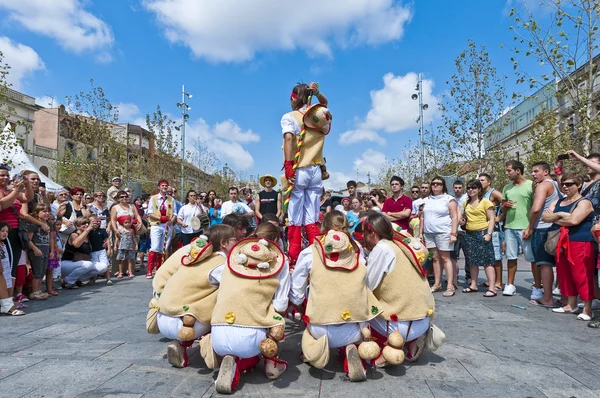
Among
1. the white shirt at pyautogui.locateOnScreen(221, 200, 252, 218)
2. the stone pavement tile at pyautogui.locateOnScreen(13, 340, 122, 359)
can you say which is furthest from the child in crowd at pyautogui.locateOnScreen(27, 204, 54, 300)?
the white shirt at pyautogui.locateOnScreen(221, 200, 252, 218)

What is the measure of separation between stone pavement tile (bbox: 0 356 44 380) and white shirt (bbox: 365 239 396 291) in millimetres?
2861

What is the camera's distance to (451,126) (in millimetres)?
17688

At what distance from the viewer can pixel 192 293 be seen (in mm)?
3213

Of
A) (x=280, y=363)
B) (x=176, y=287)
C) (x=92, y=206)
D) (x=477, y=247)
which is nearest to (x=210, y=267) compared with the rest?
(x=176, y=287)

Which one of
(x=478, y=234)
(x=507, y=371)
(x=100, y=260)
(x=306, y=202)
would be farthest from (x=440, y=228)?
(x=100, y=260)

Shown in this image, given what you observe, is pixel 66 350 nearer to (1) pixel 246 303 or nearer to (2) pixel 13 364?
(2) pixel 13 364

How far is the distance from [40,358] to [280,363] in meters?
2.11

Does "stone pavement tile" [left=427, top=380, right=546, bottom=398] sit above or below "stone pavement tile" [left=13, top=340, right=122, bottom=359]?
below

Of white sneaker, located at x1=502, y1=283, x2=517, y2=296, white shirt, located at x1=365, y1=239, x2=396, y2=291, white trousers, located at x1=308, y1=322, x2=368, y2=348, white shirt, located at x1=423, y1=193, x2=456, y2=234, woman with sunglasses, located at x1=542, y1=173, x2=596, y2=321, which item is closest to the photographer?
white trousers, located at x1=308, y1=322, x2=368, y2=348

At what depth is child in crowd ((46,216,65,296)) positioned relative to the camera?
21.3 ft

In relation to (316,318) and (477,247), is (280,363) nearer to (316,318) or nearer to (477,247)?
(316,318)

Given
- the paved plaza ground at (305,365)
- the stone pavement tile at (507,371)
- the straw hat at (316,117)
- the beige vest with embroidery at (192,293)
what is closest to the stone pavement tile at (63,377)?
the paved plaza ground at (305,365)

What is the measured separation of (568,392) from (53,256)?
7.09 metres

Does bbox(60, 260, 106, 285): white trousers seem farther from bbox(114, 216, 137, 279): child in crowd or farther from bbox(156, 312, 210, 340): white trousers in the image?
bbox(156, 312, 210, 340): white trousers
